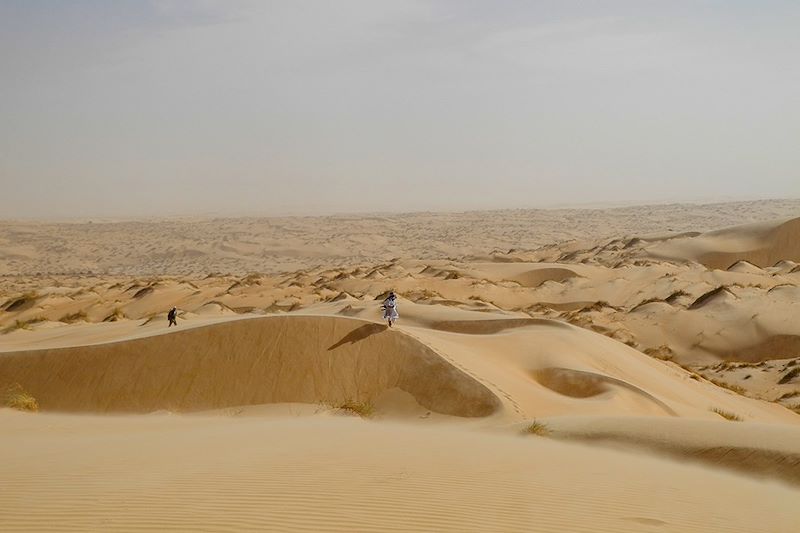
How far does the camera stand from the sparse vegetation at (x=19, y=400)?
15.2 meters

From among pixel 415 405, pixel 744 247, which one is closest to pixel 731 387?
pixel 415 405

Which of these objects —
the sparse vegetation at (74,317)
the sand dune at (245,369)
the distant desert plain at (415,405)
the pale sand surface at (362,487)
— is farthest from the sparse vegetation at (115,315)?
the pale sand surface at (362,487)

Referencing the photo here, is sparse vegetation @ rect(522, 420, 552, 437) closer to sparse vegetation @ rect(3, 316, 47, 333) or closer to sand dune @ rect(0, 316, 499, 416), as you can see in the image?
sand dune @ rect(0, 316, 499, 416)

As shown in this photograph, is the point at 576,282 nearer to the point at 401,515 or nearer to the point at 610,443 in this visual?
the point at 610,443

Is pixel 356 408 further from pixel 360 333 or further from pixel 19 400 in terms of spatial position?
pixel 19 400

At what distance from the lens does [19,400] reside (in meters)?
15.4

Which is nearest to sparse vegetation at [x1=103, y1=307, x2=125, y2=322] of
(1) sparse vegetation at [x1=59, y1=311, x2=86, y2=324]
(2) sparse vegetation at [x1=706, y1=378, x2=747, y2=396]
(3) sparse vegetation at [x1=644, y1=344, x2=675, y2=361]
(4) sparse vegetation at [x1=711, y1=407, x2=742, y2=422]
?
(1) sparse vegetation at [x1=59, y1=311, x2=86, y2=324]

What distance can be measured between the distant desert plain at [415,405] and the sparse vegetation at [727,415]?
0.22 metres

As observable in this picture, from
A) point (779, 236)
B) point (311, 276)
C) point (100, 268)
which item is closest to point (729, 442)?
point (311, 276)

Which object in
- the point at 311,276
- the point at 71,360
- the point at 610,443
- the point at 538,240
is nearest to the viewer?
the point at 610,443

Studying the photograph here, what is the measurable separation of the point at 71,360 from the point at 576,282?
82.4 feet

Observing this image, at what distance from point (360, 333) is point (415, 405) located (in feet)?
9.24

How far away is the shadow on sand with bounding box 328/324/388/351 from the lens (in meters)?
16.9

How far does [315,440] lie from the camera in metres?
9.16
